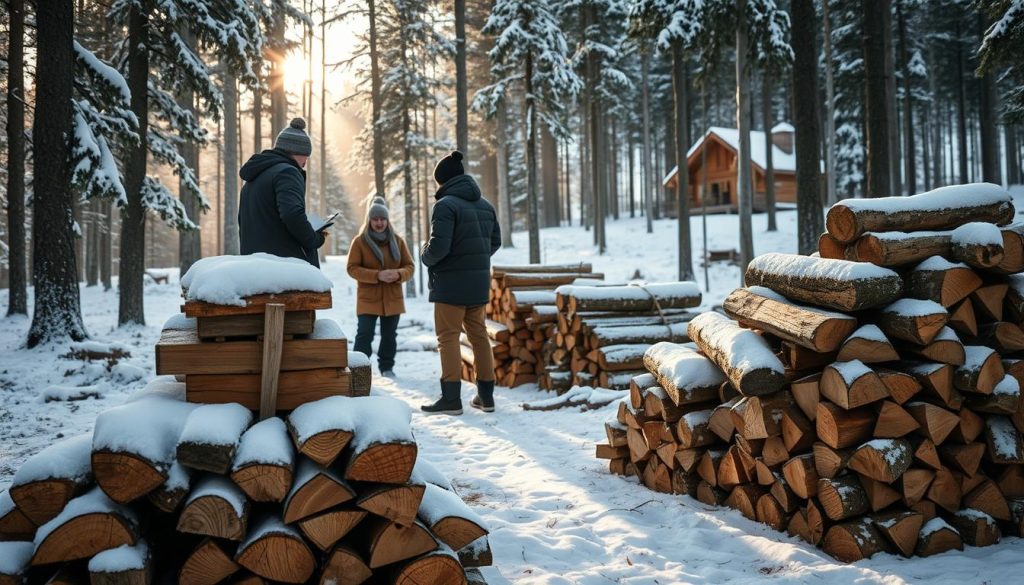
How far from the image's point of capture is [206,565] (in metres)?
2.43

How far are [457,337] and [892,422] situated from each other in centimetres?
406

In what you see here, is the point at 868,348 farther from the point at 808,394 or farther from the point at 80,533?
the point at 80,533

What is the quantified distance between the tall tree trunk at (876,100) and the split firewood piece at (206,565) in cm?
1122

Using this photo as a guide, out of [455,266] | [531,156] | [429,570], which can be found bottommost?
[429,570]

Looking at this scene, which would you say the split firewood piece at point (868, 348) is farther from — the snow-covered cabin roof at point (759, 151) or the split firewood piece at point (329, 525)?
the snow-covered cabin roof at point (759, 151)

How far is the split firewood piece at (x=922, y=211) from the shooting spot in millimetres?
3711

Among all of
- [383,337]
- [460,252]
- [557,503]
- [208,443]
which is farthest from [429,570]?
[383,337]

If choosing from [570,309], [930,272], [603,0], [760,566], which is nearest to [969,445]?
[930,272]

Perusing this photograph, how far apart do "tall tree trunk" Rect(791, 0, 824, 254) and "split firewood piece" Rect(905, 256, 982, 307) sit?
708 cm

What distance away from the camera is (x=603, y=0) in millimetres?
23031

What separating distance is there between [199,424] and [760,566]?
9.00 feet

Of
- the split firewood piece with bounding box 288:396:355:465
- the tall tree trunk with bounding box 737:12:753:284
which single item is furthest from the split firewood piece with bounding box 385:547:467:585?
the tall tree trunk with bounding box 737:12:753:284

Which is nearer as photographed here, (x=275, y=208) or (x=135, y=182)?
(x=275, y=208)

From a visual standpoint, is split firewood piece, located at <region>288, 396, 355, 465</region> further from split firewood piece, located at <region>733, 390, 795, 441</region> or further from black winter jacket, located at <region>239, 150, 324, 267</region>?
split firewood piece, located at <region>733, 390, 795, 441</region>
